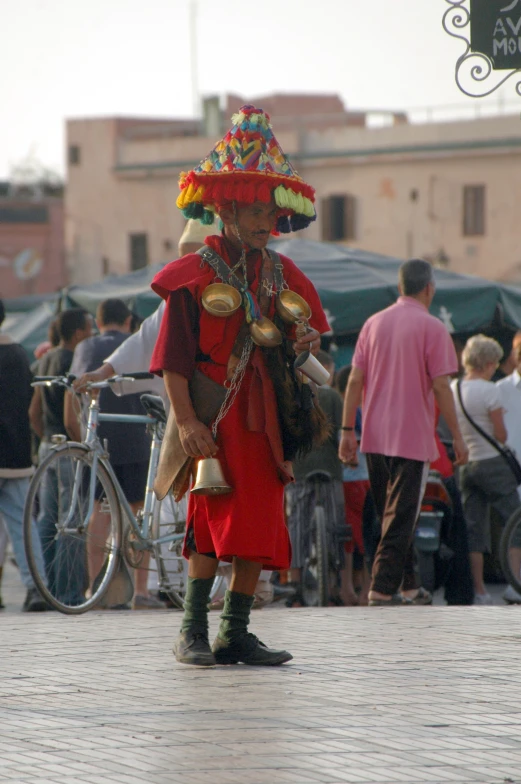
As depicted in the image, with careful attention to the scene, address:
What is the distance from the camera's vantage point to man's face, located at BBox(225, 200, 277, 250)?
19.1 ft

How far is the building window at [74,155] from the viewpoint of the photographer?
202ft

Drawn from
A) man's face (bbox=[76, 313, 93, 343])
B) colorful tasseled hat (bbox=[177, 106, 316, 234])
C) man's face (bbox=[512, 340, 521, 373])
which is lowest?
man's face (bbox=[512, 340, 521, 373])

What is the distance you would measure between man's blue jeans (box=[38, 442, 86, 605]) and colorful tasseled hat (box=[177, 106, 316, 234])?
249 cm

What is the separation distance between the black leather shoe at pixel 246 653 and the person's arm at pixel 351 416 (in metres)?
2.78

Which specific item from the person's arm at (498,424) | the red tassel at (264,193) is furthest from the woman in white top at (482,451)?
the red tassel at (264,193)

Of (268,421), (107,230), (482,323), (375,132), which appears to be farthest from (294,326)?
(107,230)

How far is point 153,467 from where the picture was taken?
8.20 metres

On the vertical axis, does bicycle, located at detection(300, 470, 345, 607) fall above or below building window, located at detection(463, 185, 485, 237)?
below

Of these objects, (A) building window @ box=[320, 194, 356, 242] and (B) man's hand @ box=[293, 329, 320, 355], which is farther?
(A) building window @ box=[320, 194, 356, 242]

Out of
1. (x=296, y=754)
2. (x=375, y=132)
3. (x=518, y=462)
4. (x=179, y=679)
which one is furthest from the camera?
(x=375, y=132)

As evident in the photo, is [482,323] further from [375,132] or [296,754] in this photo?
[375,132]

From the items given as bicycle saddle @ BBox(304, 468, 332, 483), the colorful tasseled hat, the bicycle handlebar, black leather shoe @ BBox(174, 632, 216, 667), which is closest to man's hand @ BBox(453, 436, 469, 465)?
bicycle saddle @ BBox(304, 468, 332, 483)

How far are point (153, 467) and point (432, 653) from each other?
7.97ft

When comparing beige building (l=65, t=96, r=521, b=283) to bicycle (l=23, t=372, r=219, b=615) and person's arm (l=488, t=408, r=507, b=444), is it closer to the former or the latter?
person's arm (l=488, t=408, r=507, b=444)
